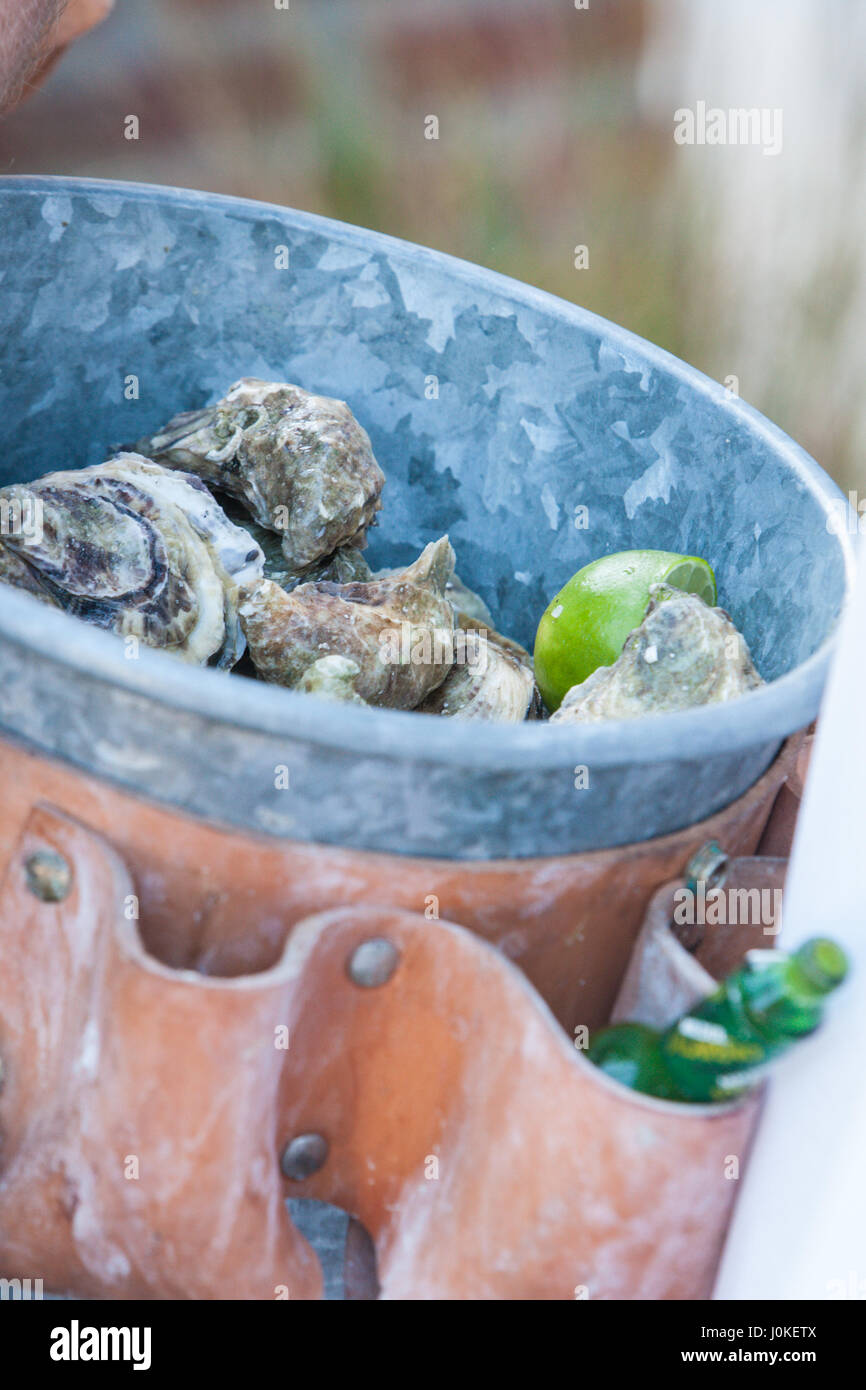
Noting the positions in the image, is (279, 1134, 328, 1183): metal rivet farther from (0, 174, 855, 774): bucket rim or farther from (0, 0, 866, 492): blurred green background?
(0, 0, 866, 492): blurred green background

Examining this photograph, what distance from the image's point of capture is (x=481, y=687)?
2.42 feet

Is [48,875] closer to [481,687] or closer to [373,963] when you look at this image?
[373,963]

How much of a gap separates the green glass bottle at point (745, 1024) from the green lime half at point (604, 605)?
30 centimetres

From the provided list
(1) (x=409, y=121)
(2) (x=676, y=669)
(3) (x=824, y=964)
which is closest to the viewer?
(3) (x=824, y=964)

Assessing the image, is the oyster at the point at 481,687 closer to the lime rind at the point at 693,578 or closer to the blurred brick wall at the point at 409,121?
the lime rind at the point at 693,578

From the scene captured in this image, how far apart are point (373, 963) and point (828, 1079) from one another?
0.17 meters

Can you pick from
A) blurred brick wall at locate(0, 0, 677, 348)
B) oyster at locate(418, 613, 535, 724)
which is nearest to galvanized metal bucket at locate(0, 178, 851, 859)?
oyster at locate(418, 613, 535, 724)

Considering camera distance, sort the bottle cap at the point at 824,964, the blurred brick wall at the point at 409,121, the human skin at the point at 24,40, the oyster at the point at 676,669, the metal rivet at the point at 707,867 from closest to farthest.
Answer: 1. the bottle cap at the point at 824,964
2. the metal rivet at the point at 707,867
3. the oyster at the point at 676,669
4. the human skin at the point at 24,40
5. the blurred brick wall at the point at 409,121

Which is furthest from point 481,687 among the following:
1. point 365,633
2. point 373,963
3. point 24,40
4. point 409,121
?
point 409,121

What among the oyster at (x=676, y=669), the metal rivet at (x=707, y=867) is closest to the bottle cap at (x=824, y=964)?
the metal rivet at (x=707, y=867)

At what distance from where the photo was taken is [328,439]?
0.77 m

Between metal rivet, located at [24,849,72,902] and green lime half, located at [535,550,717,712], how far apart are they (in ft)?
1.15

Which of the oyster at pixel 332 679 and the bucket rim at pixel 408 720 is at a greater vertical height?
the bucket rim at pixel 408 720

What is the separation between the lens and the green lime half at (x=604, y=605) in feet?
2.26
